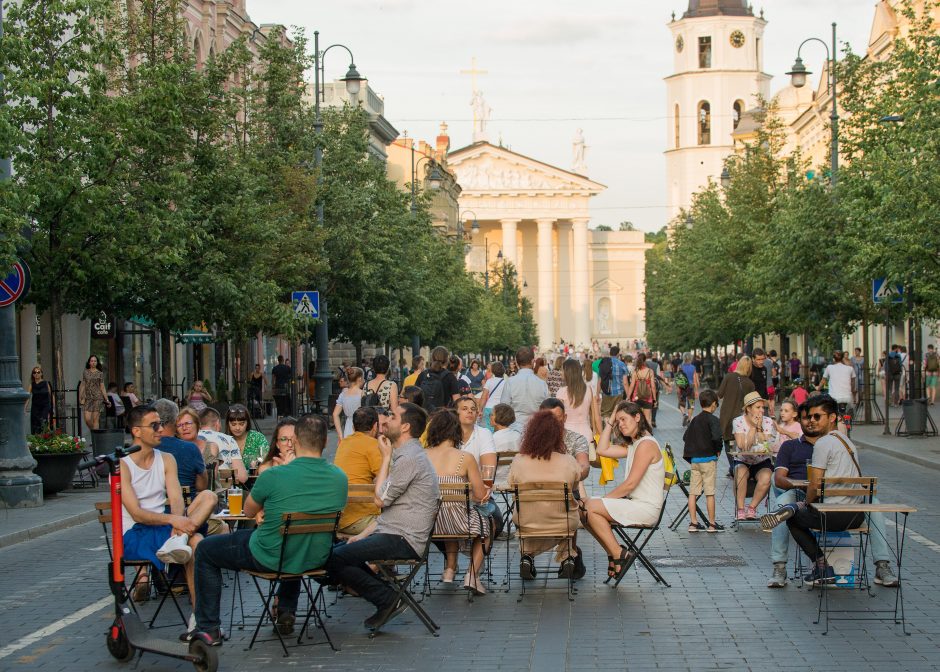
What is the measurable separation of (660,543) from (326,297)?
24648mm

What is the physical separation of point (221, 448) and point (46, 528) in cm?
423

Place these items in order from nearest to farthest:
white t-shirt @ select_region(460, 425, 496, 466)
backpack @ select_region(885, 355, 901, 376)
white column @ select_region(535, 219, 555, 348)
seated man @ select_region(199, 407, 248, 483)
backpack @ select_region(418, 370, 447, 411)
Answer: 1. seated man @ select_region(199, 407, 248, 483)
2. white t-shirt @ select_region(460, 425, 496, 466)
3. backpack @ select_region(418, 370, 447, 411)
4. backpack @ select_region(885, 355, 901, 376)
5. white column @ select_region(535, 219, 555, 348)

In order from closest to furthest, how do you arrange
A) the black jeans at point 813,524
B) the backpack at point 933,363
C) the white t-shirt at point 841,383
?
the black jeans at point 813,524 < the white t-shirt at point 841,383 < the backpack at point 933,363

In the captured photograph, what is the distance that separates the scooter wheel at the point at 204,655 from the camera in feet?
27.7

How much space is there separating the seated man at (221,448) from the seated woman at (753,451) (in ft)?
17.1

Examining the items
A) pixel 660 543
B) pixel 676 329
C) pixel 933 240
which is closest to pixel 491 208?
pixel 676 329

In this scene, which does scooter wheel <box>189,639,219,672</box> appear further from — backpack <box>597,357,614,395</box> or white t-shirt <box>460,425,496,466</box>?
backpack <box>597,357,614,395</box>

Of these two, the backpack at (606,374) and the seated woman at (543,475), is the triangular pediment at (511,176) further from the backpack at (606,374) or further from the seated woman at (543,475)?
the seated woman at (543,475)

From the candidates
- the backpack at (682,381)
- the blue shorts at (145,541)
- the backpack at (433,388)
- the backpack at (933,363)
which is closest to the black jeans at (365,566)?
the blue shorts at (145,541)

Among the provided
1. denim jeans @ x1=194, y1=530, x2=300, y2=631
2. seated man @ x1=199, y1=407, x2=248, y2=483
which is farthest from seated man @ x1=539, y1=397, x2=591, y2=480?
denim jeans @ x1=194, y1=530, x2=300, y2=631

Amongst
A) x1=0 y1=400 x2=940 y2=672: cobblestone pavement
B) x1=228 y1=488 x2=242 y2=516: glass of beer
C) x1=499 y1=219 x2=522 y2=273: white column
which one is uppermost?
x1=499 y1=219 x2=522 y2=273: white column

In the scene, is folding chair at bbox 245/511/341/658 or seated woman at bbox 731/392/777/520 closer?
folding chair at bbox 245/511/341/658

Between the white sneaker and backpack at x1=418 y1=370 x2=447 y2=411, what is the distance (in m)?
10.5

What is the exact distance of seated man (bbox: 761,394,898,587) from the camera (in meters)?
10.8
